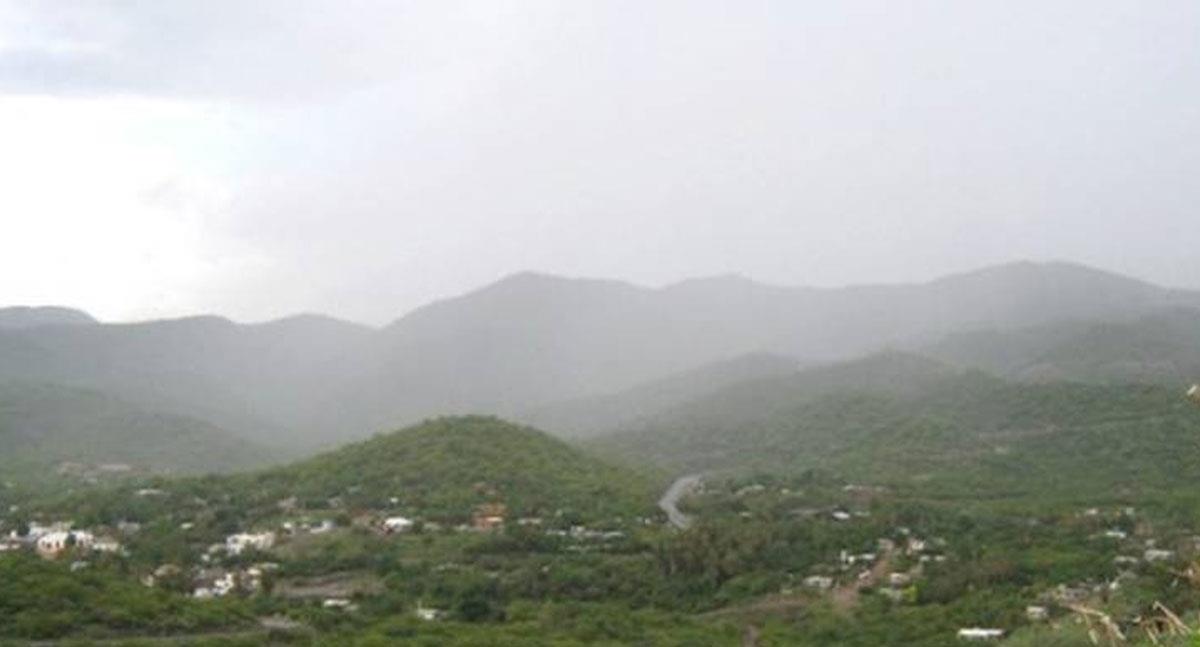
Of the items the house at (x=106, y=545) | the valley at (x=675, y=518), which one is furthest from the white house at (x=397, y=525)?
the house at (x=106, y=545)

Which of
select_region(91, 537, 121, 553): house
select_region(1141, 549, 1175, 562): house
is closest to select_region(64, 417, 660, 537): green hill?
select_region(91, 537, 121, 553): house

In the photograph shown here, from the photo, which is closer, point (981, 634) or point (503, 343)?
point (981, 634)

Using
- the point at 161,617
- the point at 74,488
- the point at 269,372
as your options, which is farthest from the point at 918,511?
the point at 269,372

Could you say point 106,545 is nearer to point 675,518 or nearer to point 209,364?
point 675,518

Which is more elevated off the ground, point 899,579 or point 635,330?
point 635,330

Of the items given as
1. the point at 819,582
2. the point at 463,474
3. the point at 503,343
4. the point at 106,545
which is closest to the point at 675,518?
the point at 463,474

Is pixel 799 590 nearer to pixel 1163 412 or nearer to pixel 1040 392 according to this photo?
pixel 1163 412

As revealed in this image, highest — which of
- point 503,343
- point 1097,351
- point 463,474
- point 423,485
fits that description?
point 503,343
